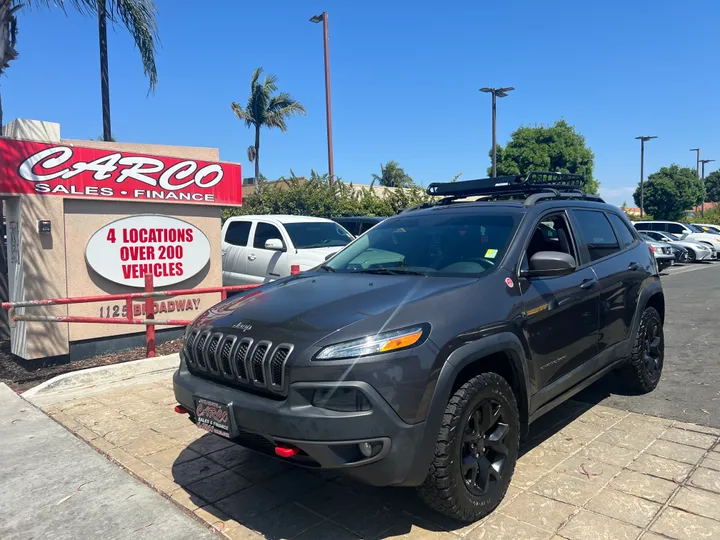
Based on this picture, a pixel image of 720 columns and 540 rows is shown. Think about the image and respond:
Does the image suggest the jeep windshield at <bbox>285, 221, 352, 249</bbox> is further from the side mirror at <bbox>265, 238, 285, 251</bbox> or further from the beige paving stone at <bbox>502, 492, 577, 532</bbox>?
the beige paving stone at <bbox>502, 492, 577, 532</bbox>

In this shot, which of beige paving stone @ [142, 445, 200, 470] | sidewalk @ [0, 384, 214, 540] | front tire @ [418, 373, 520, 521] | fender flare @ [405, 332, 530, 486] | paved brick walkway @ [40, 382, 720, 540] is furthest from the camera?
beige paving stone @ [142, 445, 200, 470]

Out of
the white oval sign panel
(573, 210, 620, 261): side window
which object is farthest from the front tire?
the white oval sign panel

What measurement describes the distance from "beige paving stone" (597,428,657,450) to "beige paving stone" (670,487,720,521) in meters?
0.69

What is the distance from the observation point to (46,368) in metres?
7.25

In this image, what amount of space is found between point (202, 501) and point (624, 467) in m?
2.80

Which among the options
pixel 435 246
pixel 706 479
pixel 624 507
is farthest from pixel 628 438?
pixel 435 246

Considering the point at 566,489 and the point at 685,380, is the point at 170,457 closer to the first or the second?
the point at 566,489

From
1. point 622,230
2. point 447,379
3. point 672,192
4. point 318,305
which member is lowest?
point 447,379

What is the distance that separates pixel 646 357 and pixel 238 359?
4000mm

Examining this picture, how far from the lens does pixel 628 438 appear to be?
4316 mm

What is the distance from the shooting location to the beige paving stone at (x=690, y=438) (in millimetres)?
4168

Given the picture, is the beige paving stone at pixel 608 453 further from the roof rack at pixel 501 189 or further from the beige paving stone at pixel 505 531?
the roof rack at pixel 501 189

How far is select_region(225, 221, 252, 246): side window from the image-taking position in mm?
10652

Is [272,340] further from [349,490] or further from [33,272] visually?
[33,272]
